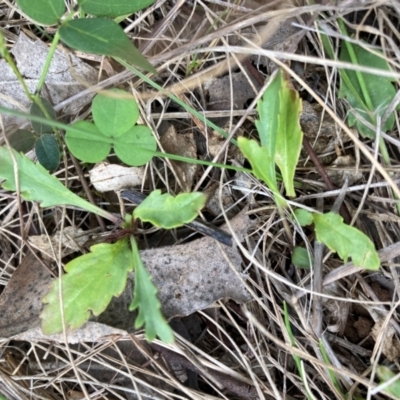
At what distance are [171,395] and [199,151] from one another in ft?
1.90

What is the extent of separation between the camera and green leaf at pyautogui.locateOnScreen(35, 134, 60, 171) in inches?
46.2

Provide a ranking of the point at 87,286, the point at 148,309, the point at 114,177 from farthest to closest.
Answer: the point at 114,177, the point at 87,286, the point at 148,309

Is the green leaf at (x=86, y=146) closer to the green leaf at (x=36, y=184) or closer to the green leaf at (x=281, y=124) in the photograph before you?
the green leaf at (x=36, y=184)

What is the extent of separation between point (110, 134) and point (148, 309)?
406 millimetres

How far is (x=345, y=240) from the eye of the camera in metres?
1.04

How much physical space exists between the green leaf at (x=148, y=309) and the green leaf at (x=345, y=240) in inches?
14.5

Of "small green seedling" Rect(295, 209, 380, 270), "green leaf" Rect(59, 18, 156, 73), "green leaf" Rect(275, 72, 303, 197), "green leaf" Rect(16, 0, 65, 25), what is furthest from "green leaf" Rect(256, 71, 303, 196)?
"green leaf" Rect(16, 0, 65, 25)

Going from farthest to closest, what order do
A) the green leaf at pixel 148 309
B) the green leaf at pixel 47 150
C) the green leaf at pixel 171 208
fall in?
Result: the green leaf at pixel 47 150, the green leaf at pixel 171 208, the green leaf at pixel 148 309

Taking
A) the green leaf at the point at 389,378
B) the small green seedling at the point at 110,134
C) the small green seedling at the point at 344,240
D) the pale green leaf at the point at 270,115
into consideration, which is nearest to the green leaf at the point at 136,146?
the small green seedling at the point at 110,134

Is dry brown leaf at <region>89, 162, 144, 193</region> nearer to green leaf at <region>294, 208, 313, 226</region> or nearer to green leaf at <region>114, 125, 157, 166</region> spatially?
green leaf at <region>114, 125, 157, 166</region>

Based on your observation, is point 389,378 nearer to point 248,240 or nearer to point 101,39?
point 248,240

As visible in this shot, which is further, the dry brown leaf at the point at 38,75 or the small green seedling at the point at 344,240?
the dry brown leaf at the point at 38,75

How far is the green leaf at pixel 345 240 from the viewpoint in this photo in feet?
3.34

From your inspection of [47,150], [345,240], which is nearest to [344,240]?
[345,240]
